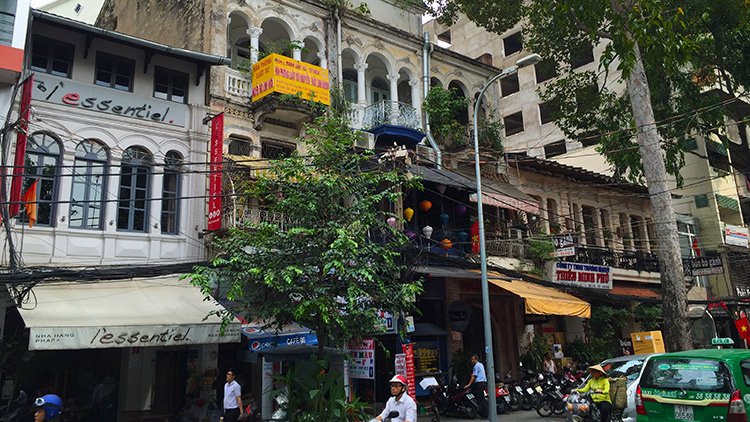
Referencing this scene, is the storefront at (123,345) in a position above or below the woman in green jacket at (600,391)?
above

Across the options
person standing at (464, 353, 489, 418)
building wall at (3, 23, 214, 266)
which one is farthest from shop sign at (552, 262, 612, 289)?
building wall at (3, 23, 214, 266)

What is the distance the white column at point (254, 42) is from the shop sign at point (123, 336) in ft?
28.5

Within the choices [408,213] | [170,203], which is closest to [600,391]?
[408,213]

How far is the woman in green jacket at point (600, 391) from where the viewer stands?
10.1m

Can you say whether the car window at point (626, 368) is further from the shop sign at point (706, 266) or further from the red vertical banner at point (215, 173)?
the shop sign at point (706, 266)

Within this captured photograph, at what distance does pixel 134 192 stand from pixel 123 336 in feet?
15.0

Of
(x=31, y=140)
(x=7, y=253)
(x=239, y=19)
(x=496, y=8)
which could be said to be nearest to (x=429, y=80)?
(x=496, y=8)

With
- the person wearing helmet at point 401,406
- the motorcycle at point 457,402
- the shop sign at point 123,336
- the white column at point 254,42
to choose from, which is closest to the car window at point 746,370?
the person wearing helmet at point 401,406

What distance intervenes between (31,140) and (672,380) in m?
14.7

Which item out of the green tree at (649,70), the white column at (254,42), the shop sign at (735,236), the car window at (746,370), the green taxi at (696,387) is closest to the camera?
the green taxi at (696,387)

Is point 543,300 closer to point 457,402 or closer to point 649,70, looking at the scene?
point 457,402

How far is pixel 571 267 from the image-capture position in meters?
22.0

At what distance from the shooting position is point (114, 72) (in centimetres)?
1568

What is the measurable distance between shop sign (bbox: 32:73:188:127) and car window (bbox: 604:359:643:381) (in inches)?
512
